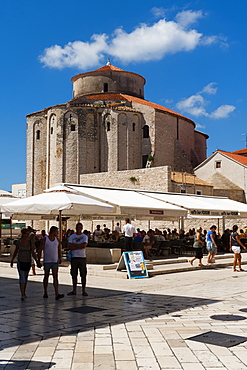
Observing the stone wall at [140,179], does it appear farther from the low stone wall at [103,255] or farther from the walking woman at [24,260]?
the walking woman at [24,260]

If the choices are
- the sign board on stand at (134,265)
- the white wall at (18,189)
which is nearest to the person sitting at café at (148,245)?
the sign board on stand at (134,265)

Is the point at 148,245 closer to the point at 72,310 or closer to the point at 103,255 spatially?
the point at 103,255

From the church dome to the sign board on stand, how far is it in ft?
137

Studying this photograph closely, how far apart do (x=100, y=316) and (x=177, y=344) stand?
2090mm

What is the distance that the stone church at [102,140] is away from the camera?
46.4 metres

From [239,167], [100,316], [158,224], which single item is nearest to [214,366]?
[100,316]

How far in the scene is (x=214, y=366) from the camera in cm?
460

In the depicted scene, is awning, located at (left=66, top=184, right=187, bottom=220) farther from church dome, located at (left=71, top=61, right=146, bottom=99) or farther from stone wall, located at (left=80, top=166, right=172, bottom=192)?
church dome, located at (left=71, top=61, right=146, bottom=99)

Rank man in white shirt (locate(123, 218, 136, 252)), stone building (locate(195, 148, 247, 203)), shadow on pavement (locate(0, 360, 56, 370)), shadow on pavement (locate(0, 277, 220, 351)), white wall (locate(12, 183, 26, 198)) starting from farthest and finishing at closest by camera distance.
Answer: white wall (locate(12, 183, 26, 198))
stone building (locate(195, 148, 247, 203))
man in white shirt (locate(123, 218, 136, 252))
shadow on pavement (locate(0, 277, 220, 351))
shadow on pavement (locate(0, 360, 56, 370))

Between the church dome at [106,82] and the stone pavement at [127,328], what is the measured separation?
43997 mm

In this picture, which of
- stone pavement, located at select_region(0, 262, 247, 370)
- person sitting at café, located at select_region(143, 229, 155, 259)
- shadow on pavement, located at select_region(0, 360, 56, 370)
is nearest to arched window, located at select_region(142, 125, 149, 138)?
person sitting at café, located at select_region(143, 229, 155, 259)

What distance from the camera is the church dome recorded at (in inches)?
2076

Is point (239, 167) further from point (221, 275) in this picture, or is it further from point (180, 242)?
point (221, 275)

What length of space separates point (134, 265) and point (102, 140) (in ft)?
117
